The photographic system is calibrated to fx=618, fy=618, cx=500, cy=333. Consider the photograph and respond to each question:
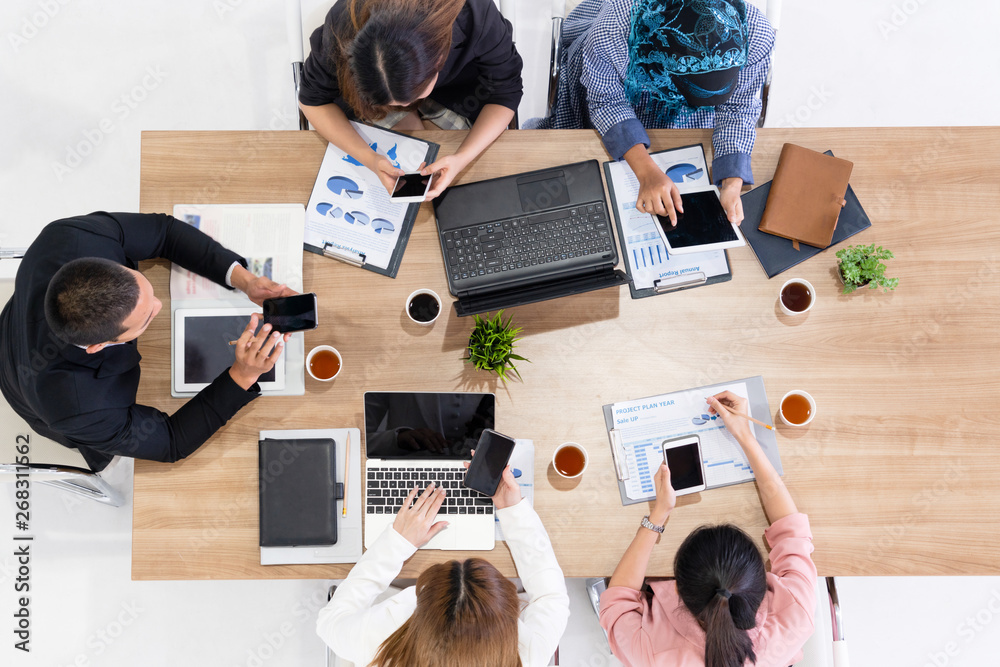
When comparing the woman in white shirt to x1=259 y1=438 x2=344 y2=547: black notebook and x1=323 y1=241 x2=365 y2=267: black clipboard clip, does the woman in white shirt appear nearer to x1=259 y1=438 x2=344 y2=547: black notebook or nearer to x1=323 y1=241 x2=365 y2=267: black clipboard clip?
x1=259 y1=438 x2=344 y2=547: black notebook

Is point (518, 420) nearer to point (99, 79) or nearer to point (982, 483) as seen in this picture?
point (982, 483)

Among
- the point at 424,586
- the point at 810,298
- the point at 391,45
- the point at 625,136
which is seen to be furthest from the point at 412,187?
the point at 810,298

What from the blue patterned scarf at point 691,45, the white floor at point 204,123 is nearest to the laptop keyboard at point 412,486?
the white floor at point 204,123

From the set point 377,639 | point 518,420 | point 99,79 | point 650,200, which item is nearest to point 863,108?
point 650,200

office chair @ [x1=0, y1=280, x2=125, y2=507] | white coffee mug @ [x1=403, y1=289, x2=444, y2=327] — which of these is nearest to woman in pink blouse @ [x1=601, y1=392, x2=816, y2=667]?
white coffee mug @ [x1=403, y1=289, x2=444, y2=327]

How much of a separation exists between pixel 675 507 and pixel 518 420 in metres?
0.44

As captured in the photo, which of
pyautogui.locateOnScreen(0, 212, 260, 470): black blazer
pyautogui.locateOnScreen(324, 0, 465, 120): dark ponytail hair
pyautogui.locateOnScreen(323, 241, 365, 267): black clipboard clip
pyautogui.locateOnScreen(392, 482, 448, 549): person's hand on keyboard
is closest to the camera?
pyautogui.locateOnScreen(324, 0, 465, 120): dark ponytail hair

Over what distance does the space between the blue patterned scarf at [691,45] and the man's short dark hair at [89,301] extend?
4.33ft

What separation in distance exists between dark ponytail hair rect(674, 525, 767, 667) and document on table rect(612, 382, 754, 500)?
15 centimetres

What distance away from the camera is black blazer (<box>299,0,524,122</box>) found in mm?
1501

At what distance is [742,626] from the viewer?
137 cm

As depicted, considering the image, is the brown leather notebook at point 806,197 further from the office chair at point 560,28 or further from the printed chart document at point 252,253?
the printed chart document at point 252,253

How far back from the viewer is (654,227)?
1626 mm

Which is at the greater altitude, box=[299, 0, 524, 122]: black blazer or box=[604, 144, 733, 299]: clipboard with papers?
box=[299, 0, 524, 122]: black blazer
